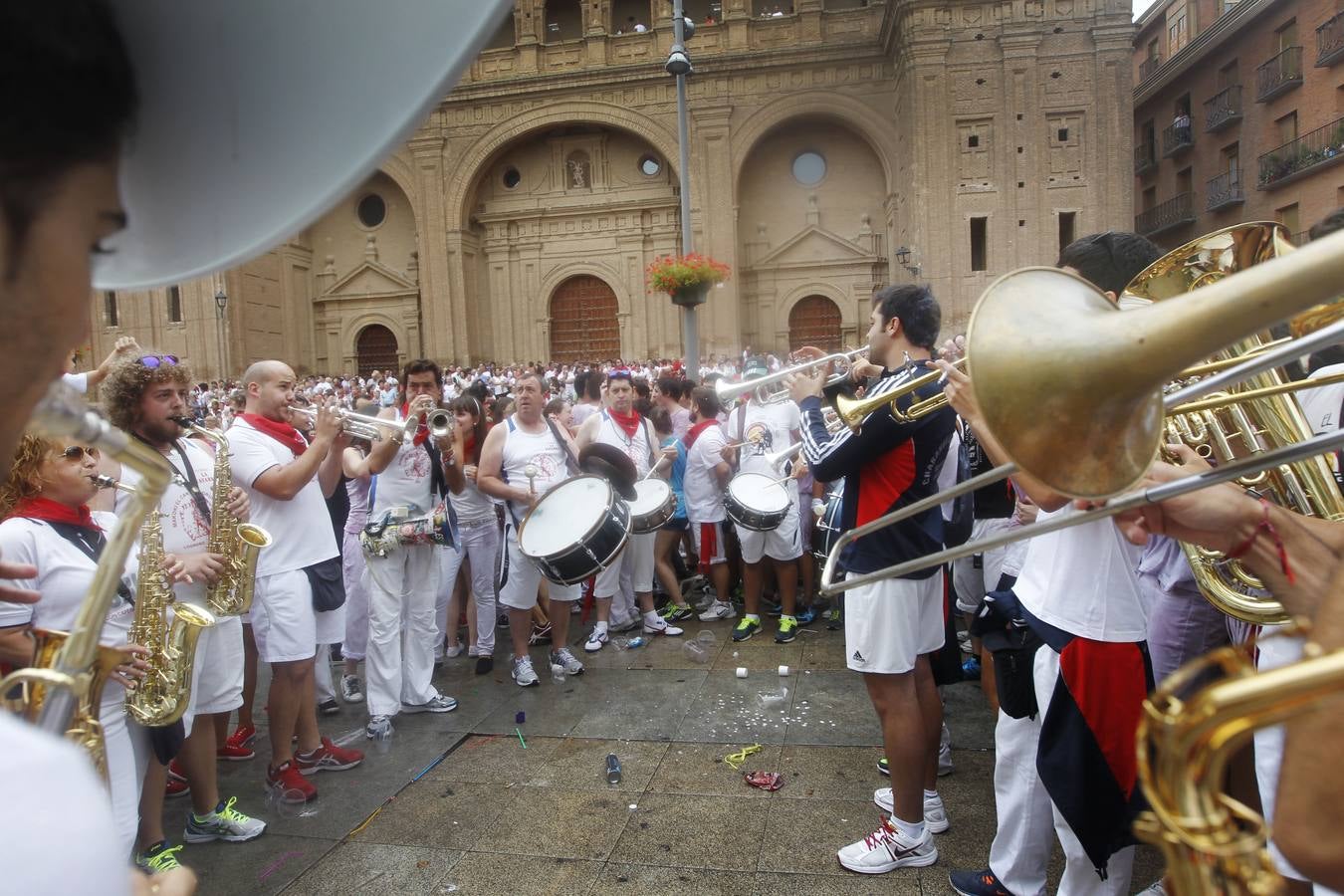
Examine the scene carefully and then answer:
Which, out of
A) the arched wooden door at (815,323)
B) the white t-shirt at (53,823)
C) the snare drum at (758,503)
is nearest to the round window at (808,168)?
the arched wooden door at (815,323)

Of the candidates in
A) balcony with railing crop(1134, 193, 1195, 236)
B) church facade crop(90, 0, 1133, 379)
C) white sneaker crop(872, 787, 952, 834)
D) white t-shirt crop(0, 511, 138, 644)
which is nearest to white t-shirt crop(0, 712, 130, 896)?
white t-shirt crop(0, 511, 138, 644)

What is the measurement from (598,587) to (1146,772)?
5.43 metres

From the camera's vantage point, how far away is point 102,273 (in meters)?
0.95

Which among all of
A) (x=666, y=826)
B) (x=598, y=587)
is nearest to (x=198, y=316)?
(x=598, y=587)

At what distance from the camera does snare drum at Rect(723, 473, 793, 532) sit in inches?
232

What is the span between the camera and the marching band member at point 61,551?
104 inches

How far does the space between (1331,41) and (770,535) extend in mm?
24633

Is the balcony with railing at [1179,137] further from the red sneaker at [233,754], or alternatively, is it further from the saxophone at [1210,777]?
the saxophone at [1210,777]

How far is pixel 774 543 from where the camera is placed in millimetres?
6352

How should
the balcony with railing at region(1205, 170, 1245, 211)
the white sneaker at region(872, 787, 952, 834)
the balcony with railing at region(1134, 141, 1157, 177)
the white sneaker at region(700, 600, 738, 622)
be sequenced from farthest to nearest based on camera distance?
1. the balcony with railing at region(1134, 141, 1157, 177)
2. the balcony with railing at region(1205, 170, 1245, 211)
3. the white sneaker at region(700, 600, 738, 622)
4. the white sneaker at region(872, 787, 952, 834)

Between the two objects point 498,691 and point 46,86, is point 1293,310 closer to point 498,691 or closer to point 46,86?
point 46,86

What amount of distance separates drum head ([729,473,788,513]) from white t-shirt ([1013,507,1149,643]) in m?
3.43

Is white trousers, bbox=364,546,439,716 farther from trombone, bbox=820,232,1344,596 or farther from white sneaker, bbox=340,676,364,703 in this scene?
trombone, bbox=820,232,1344,596

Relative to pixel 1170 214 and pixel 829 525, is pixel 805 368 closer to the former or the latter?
pixel 829 525
